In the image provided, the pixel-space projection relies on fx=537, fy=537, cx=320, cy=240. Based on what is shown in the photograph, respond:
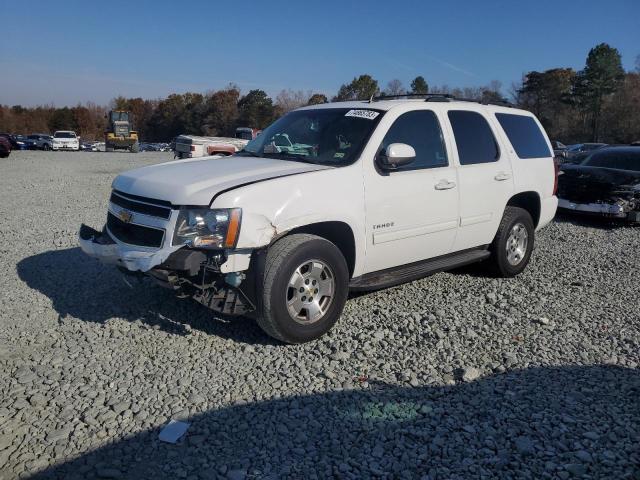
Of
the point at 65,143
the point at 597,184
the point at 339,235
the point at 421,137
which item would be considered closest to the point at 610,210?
the point at 597,184

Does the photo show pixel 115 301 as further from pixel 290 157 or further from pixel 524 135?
pixel 524 135


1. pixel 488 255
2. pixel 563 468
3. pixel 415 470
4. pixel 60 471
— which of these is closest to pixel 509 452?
pixel 563 468

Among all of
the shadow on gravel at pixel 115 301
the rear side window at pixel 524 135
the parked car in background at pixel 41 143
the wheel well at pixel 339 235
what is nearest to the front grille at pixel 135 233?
the shadow on gravel at pixel 115 301

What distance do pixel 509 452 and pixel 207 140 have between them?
50.9 feet

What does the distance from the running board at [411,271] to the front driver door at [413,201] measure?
6 cm

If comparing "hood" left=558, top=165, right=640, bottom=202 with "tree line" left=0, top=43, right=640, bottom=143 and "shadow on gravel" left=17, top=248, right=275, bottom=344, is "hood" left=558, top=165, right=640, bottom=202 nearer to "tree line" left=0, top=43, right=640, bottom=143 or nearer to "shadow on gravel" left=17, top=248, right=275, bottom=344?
"shadow on gravel" left=17, top=248, right=275, bottom=344

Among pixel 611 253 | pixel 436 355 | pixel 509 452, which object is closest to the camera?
pixel 509 452

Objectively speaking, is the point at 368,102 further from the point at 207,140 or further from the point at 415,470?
the point at 207,140

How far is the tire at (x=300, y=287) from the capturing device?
3.95 m

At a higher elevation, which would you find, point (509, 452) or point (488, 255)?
point (488, 255)

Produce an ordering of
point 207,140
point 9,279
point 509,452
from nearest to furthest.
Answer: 1. point 509,452
2. point 9,279
3. point 207,140

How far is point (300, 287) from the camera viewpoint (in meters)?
4.20

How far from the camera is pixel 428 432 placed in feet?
10.3

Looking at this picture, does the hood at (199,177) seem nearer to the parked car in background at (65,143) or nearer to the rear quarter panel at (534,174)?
the rear quarter panel at (534,174)
